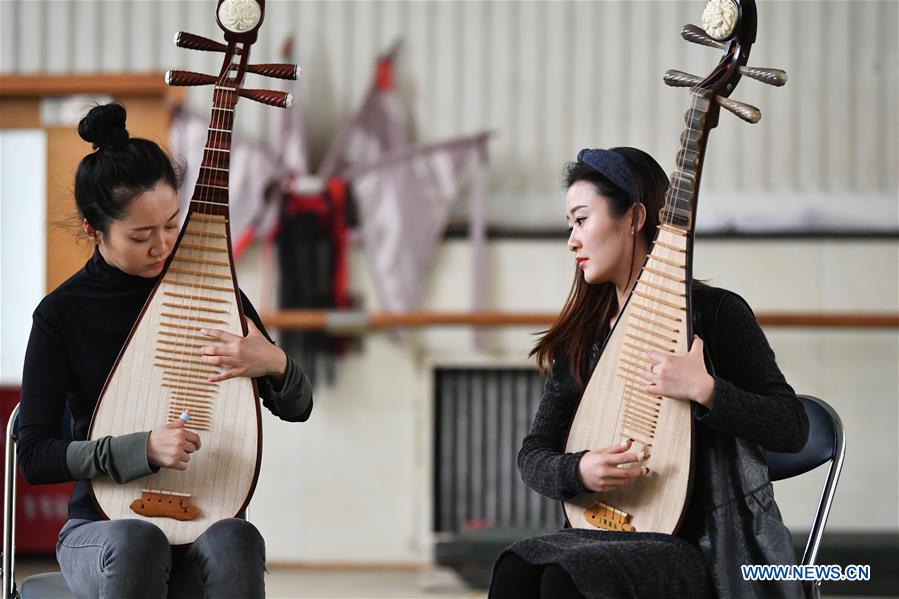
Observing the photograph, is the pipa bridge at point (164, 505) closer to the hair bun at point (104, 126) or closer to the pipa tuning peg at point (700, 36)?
the hair bun at point (104, 126)

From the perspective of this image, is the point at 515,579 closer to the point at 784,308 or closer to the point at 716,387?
the point at 716,387

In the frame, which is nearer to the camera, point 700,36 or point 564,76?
point 700,36

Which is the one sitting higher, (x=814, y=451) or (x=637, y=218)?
(x=637, y=218)

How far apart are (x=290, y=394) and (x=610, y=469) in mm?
514

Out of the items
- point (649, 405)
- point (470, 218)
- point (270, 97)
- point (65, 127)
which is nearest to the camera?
point (649, 405)

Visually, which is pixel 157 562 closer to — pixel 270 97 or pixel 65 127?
pixel 270 97

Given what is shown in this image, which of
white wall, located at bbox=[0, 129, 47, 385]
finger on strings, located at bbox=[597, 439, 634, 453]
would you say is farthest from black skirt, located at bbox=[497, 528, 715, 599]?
white wall, located at bbox=[0, 129, 47, 385]

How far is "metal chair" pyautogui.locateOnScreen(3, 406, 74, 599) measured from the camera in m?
1.62

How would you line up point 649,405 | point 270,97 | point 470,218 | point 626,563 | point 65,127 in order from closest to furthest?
1. point 626,563
2. point 649,405
3. point 270,97
4. point 470,218
5. point 65,127

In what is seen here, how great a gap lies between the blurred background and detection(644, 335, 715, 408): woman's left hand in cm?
227

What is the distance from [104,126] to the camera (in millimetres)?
1657

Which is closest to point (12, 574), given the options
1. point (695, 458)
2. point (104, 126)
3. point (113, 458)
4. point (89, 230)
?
point (113, 458)

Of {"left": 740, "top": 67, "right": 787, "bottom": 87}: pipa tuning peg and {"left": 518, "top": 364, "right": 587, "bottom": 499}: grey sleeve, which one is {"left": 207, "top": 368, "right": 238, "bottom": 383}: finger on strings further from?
{"left": 740, "top": 67, "right": 787, "bottom": 87}: pipa tuning peg

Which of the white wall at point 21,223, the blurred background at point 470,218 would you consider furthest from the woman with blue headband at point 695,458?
the white wall at point 21,223
